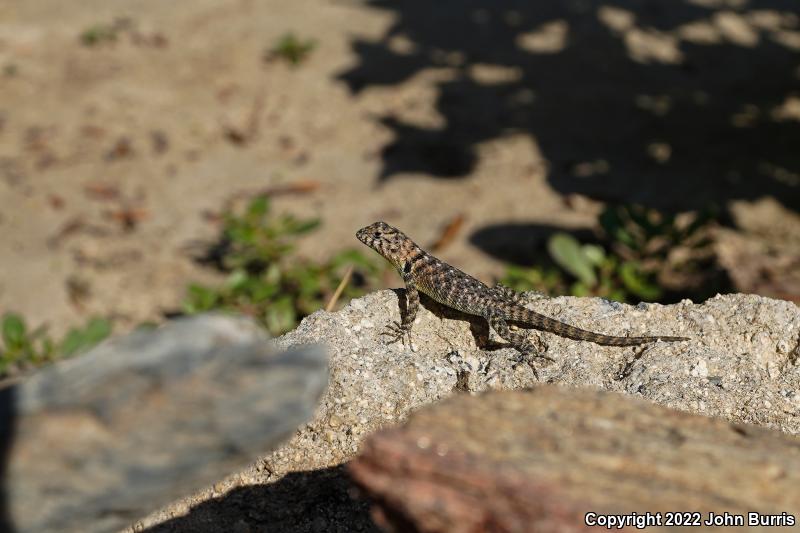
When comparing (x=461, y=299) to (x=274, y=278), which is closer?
(x=461, y=299)

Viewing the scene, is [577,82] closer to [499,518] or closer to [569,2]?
[569,2]

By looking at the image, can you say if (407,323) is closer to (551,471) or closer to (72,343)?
(551,471)

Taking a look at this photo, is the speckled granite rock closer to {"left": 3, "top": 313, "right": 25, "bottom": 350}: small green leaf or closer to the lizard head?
the lizard head

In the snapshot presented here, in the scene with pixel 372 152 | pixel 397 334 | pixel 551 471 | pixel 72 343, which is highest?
pixel 551 471

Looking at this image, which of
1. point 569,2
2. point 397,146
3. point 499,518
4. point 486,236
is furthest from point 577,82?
point 499,518

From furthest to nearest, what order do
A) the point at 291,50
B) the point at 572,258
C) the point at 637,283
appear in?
1. the point at 291,50
2. the point at 572,258
3. the point at 637,283

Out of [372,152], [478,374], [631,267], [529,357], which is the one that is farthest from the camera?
[372,152]

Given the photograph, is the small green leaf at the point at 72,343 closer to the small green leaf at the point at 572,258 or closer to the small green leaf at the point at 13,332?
the small green leaf at the point at 13,332

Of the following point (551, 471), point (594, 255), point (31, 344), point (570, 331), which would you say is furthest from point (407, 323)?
point (31, 344)
